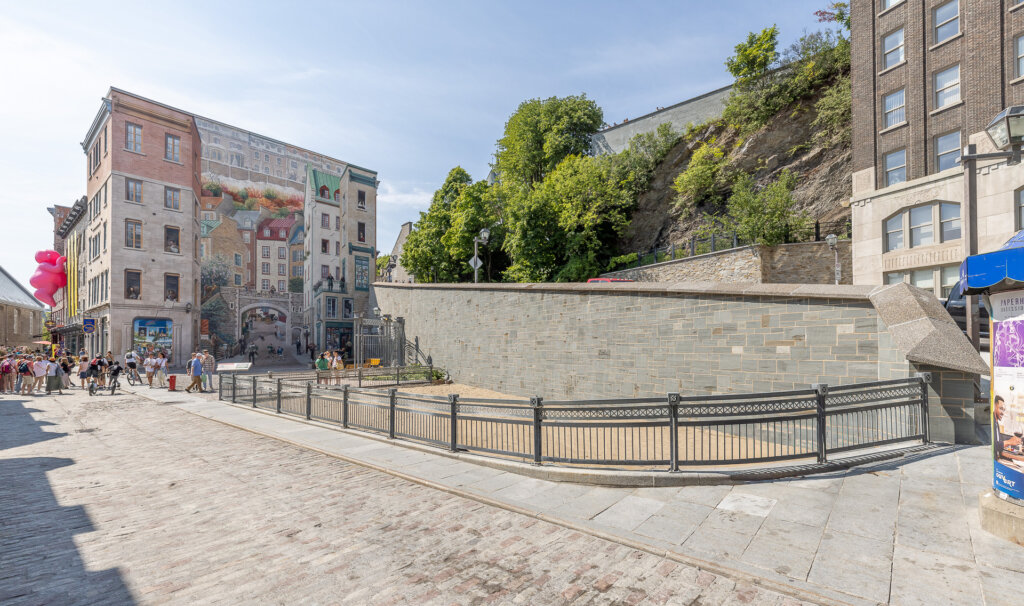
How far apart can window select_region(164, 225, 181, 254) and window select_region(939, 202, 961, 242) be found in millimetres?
46827

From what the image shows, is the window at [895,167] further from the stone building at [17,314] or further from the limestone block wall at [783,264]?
the stone building at [17,314]

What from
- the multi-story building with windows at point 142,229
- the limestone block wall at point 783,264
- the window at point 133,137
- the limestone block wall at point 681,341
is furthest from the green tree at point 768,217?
the window at point 133,137

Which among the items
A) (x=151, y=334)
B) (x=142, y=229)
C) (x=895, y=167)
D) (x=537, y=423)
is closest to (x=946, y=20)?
(x=895, y=167)

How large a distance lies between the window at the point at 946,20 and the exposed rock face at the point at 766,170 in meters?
5.62

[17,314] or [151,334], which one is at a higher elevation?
[17,314]

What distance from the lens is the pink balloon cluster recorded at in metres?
43.8

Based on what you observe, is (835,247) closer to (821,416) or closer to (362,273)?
(821,416)

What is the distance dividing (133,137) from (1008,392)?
45908mm

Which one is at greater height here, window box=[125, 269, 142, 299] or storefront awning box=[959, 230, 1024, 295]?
window box=[125, 269, 142, 299]

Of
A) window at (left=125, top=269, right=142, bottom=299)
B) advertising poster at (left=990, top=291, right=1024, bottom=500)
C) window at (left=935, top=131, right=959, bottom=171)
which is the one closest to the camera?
advertising poster at (left=990, top=291, right=1024, bottom=500)

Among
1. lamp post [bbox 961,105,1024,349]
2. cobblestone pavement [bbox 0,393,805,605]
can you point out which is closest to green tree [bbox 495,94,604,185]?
lamp post [bbox 961,105,1024,349]

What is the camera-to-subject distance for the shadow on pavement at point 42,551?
396cm

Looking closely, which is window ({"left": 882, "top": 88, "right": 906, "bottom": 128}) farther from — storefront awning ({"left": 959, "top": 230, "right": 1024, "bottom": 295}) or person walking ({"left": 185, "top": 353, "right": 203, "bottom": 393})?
person walking ({"left": 185, "top": 353, "right": 203, "bottom": 393})

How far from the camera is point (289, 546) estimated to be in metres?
4.98
